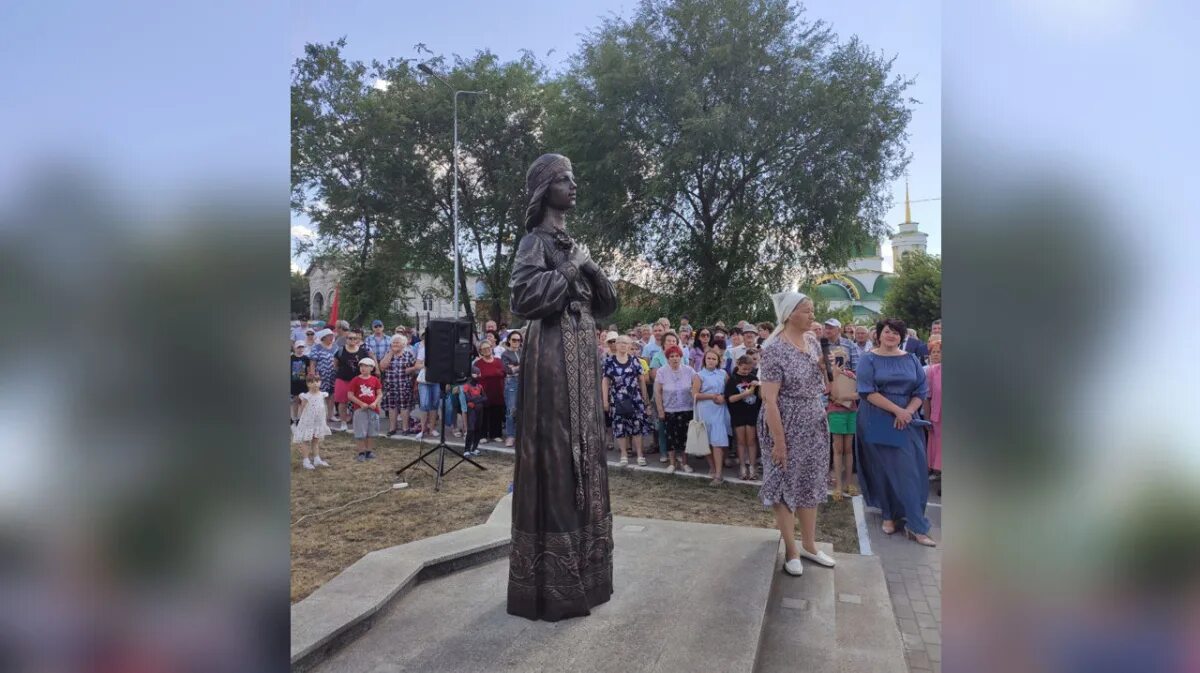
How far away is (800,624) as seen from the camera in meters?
3.98

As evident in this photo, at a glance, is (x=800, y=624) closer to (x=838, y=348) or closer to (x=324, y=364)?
(x=838, y=348)

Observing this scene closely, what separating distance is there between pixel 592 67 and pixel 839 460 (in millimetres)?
16046

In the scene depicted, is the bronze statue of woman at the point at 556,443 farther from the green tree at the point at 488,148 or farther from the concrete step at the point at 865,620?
the green tree at the point at 488,148

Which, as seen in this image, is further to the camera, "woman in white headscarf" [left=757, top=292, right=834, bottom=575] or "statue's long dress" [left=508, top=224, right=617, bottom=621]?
"woman in white headscarf" [left=757, top=292, right=834, bottom=575]

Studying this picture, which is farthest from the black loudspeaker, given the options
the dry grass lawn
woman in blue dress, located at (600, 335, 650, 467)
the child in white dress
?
woman in blue dress, located at (600, 335, 650, 467)

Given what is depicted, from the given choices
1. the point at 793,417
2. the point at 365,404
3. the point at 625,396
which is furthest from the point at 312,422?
the point at 793,417

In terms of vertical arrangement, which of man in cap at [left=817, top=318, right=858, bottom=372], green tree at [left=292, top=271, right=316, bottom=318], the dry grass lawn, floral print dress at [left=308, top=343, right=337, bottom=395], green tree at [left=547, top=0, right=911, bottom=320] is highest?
green tree at [left=547, top=0, right=911, bottom=320]

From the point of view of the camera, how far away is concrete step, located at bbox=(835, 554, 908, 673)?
3639 millimetres

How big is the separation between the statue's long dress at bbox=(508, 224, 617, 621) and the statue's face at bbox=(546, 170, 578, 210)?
0.25 metres

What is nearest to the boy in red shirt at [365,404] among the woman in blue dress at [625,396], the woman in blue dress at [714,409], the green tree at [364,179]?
the woman in blue dress at [625,396]

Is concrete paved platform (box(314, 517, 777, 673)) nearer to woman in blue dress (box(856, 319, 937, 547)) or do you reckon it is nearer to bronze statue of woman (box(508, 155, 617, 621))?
bronze statue of woman (box(508, 155, 617, 621))

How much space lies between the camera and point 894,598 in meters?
4.74
